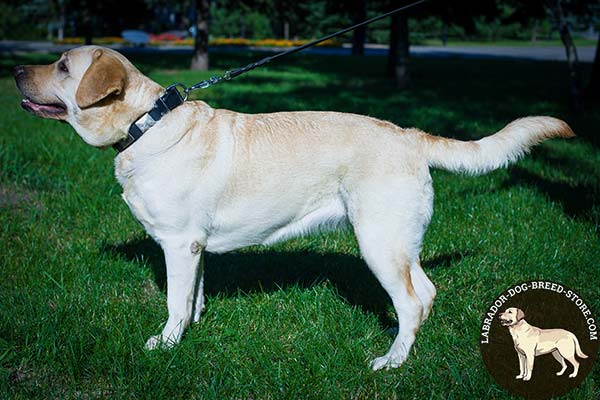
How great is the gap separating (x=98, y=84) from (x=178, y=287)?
122 cm

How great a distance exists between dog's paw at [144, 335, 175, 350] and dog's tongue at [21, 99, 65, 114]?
1.41 m

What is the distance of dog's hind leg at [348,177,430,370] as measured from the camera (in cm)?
322

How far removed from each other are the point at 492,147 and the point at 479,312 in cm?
112

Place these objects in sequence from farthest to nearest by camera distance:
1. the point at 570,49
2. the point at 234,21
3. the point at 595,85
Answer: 1. the point at 234,21
2. the point at 595,85
3. the point at 570,49

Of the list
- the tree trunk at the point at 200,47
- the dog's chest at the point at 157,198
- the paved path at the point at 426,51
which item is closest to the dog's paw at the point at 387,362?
the dog's chest at the point at 157,198

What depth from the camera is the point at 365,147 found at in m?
3.30

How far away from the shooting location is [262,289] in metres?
4.18

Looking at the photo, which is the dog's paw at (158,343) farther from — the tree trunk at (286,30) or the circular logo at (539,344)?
the tree trunk at (286,30)

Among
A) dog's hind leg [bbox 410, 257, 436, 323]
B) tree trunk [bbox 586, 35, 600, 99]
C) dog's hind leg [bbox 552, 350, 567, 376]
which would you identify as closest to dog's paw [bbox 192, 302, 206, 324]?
dog's hind leg [bbox 410, 257, 436, 323]

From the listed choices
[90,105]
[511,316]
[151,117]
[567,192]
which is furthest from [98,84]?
[567,192]

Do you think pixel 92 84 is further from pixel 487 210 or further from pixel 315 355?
pixel 487 210

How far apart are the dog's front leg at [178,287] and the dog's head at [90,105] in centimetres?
74

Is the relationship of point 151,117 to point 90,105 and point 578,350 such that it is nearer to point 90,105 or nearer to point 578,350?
point 90,105

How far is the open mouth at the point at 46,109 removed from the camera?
339 cm
